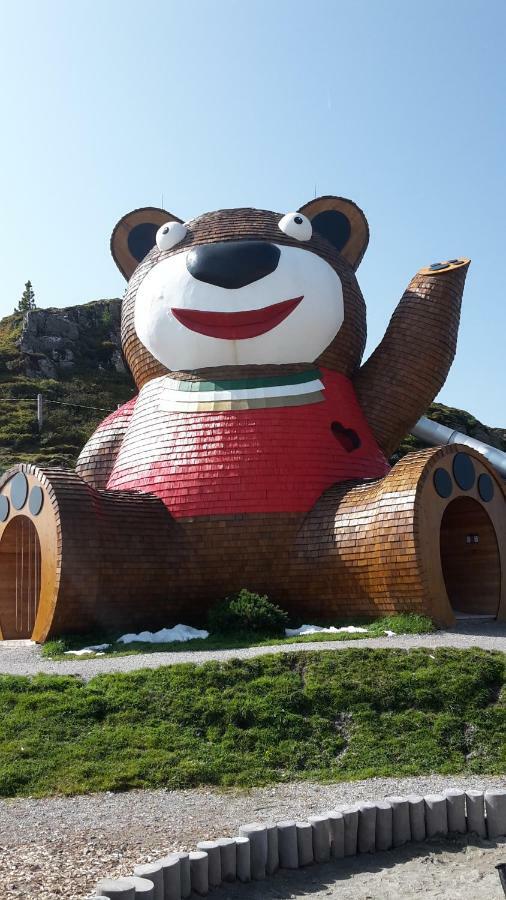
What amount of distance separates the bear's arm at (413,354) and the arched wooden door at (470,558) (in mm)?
2063

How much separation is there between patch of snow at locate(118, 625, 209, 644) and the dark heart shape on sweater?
12.1ft

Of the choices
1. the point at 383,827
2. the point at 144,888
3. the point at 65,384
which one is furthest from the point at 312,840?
the point at 65,384

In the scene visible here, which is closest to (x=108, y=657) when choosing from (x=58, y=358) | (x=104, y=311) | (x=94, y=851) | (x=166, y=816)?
(x=166, y=816)

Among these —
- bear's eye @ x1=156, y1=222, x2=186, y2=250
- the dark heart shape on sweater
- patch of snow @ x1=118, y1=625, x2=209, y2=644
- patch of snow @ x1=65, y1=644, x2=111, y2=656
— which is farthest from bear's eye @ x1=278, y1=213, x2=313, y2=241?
patch of snow @ x1=65, y1=644, x2=111, y2=656

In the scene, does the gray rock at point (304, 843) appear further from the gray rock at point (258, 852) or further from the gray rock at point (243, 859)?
the gray rock at point (243, 859)

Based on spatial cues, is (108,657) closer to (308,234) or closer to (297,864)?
(297,864)

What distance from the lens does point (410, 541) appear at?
10.5 meters

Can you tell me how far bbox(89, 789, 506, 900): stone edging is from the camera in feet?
13.6

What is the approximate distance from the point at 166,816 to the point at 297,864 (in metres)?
1.04

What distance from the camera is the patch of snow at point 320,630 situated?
418 inches

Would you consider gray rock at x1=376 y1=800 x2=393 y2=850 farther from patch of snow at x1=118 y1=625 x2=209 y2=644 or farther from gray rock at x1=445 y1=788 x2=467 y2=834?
patch of snow at x1=118 y1=625 x2=209 y2=644

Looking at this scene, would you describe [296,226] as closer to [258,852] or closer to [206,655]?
[206,655]

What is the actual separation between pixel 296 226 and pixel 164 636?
22.5 ft

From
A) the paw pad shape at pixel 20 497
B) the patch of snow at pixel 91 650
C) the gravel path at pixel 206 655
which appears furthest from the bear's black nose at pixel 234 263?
A: the gravel path at pixel 206 655
